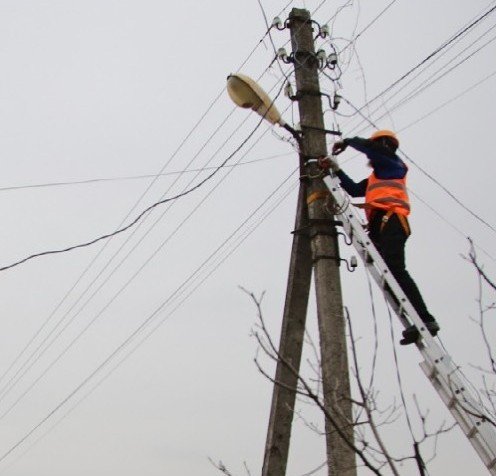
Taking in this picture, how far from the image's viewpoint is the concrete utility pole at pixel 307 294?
178 inches

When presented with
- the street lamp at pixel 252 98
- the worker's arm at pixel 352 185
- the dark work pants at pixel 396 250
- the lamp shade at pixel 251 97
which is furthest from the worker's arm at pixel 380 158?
the lamp shade at pixel 251 97

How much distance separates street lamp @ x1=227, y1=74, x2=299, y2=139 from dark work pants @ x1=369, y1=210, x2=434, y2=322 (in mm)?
1086

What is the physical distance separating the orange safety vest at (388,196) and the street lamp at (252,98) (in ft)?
2.86

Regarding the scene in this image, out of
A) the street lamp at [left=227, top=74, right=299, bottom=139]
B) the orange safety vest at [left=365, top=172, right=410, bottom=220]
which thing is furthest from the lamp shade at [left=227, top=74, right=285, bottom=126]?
the orange safety vest at [left=365, top=172, right=410, bottom=220]

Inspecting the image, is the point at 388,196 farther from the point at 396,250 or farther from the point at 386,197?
the point at 396,250

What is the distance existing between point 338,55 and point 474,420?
11.6 feet

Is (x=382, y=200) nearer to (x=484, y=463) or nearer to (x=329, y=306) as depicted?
(x=329, y=306)

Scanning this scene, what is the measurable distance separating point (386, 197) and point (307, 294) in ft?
3.07

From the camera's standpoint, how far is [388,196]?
16.1 ft

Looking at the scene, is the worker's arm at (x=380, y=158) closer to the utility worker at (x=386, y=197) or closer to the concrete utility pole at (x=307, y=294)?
the utility worker at (x=386, y=197)

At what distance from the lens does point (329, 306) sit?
15.6 feet

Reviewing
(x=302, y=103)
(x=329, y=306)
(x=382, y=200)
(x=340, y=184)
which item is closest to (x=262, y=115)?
(x=302, y=103)

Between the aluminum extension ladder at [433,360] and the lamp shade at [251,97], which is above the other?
the lamp shade at [251,97]

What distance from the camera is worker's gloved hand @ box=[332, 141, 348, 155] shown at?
521cm
